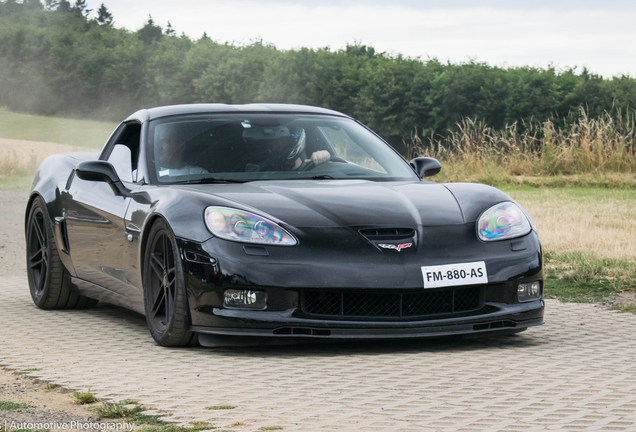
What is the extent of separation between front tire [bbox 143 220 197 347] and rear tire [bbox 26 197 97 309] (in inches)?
69.8

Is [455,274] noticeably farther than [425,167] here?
No

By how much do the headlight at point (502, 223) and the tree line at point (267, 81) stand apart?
14.3 metres

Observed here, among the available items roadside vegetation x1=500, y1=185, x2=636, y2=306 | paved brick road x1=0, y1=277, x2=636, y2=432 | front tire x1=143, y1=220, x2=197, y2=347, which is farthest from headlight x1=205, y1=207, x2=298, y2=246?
roadside vegetation x1=500, y1=185, x2=636, y2=306

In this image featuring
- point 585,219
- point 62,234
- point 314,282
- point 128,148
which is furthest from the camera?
point 585,219

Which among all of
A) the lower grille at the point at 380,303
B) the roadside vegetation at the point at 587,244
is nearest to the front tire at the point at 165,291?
the lower grille at the point at 380,303

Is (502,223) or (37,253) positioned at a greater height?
(502,223)

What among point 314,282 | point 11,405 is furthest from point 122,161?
point 11,405

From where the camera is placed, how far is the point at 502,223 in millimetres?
5195

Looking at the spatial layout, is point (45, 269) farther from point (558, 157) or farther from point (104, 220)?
point (558, 157)

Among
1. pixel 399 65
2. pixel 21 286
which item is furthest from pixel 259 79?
pixel 21 286

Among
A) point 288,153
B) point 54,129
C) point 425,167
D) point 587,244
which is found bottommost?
point 587,244

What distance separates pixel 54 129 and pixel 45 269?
43943 millimetres

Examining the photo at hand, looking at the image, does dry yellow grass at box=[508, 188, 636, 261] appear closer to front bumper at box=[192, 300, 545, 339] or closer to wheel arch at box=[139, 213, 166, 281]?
front bumper at box=[192, 300, 545, 339]

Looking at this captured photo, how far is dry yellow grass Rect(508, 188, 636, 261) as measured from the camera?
955cm
